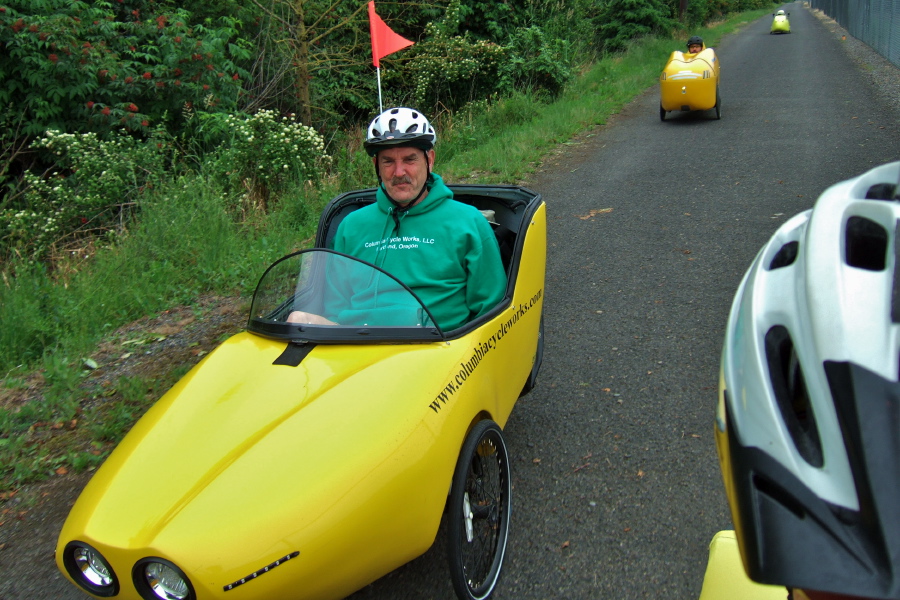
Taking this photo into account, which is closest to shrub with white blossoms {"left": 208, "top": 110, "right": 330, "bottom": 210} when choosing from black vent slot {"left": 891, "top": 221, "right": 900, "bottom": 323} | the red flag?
the red flag

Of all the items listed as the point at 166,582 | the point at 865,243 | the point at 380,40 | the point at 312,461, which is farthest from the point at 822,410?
the point at 380,40

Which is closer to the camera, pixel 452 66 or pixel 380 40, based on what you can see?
pixel 380 40

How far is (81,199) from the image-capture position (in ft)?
26.1

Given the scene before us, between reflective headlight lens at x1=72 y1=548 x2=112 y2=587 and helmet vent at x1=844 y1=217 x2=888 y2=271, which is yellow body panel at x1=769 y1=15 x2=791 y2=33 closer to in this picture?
helmet vent at x1=844 y1=217 x2=888 y2=271

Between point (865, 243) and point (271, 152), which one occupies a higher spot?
point (865, 243)

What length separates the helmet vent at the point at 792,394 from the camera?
1.08 meters

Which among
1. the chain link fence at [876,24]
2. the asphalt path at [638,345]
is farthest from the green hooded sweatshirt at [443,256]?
the chain link fence at [876,24]

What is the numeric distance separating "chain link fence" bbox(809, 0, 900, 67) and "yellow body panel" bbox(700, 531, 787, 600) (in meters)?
18.6

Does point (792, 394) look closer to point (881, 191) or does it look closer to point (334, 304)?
point (881, 191)

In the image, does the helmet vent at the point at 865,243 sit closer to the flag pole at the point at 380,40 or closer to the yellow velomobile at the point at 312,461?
the yellow velomobile at the point at 312,461

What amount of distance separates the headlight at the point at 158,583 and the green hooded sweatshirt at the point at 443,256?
5.22 ft

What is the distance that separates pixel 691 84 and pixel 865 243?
36.8 ft

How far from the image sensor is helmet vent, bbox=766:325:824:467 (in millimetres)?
1085

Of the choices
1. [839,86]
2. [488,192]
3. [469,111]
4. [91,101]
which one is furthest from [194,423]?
[839,86]
